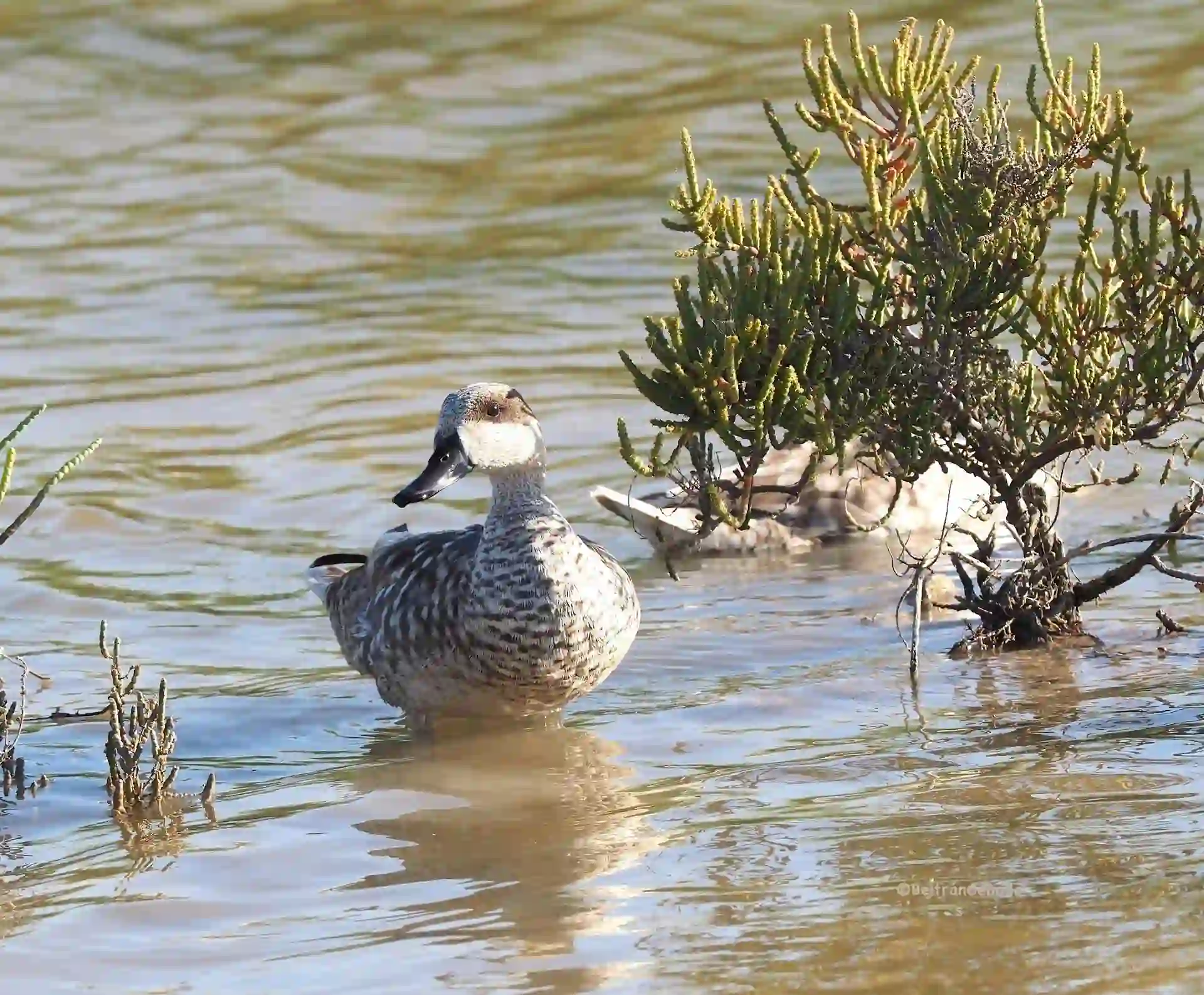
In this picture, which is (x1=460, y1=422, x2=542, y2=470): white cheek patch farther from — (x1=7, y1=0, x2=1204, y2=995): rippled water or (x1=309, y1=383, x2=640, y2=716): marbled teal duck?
(x1=7, y1=0, x2=1204, y2=995): rippled water

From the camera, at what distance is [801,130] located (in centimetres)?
1636

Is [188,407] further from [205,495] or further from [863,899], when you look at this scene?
[863,899]

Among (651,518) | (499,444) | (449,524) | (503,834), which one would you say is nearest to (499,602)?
(499,444)

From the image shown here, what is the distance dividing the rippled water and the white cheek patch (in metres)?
0.88

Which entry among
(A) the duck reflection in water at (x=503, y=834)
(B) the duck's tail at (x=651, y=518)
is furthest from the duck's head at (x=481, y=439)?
(B) the duck's tail at (x=651, y=518)

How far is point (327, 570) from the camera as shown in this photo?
8.45 meters

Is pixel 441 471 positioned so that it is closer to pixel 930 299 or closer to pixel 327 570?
pixel 327 570

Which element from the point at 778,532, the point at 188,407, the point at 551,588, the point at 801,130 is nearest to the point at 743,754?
the point at 551,588

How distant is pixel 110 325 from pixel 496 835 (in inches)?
339

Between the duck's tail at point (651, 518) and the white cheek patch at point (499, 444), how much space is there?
1.94 meters

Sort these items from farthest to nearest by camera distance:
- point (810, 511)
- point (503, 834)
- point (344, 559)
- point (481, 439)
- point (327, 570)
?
1. point (810, 511)
2. point (327, 570)
3. point (344, 559)
4. point (481, 439)
5. point (503, 834)

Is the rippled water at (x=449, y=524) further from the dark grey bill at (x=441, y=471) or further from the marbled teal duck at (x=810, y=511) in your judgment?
the dark grey bill at (x=441, y=471)

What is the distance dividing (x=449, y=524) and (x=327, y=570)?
1949 millimetres

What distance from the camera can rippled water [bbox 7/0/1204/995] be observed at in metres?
4.84
